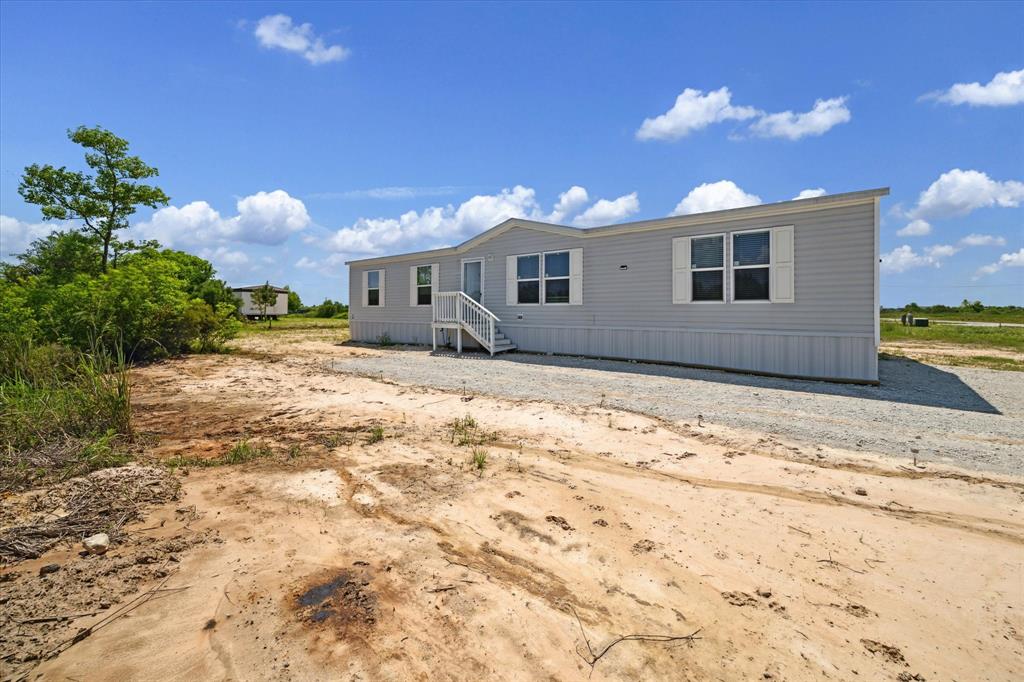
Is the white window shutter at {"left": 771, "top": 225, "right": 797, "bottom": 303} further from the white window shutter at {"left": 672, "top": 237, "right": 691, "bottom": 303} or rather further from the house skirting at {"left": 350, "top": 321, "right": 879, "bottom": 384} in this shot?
the white window shutter at {"left": 672, "top": 237, "right": 691, "bottom": 303}

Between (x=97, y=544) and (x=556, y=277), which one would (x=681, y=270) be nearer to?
(x=556, y=277)

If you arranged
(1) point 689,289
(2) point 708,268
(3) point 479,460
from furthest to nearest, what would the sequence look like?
1. (1) point 689,289
2. (2) point 708,268
3. (3) point 479,460

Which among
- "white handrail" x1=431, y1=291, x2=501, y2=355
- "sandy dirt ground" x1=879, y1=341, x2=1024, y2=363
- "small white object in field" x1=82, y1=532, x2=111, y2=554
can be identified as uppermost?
"white handrail" x1=431, y1=291, x2=501, y2=355

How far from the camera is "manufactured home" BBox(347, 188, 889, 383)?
8.96 m

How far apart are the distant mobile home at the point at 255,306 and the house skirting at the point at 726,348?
3274cm

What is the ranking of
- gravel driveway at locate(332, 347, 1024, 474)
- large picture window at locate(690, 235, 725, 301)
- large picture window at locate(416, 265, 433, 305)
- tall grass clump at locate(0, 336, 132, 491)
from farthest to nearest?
large picture window at locate(416, 265, 433, 305), large picture window at locate(690, 235, 725, 301), gravel driveway at locate(332, 347, 1024, 474), tall grass clump at locate(0, 336, 132, 491)

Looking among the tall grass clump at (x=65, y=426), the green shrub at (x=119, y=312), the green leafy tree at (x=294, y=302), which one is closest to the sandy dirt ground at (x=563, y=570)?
the tall grass clump at (x=65, y=426)

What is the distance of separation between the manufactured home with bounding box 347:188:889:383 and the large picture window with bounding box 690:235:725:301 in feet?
0.07

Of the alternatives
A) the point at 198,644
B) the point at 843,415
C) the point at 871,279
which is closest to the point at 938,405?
the point at 843,415

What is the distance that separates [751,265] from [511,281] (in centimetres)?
658

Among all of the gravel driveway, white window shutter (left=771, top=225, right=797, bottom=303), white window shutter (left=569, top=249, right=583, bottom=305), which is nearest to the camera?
the gravel driveway

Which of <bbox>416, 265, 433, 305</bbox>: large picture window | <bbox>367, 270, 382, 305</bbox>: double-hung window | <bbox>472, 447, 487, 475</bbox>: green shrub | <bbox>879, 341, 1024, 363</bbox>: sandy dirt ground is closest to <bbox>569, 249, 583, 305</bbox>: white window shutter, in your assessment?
<bbox>416, 265, 433, 305</bbox>: large picture window

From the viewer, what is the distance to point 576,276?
12.7 metres

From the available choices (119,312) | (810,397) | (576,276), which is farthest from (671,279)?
(119,312)
